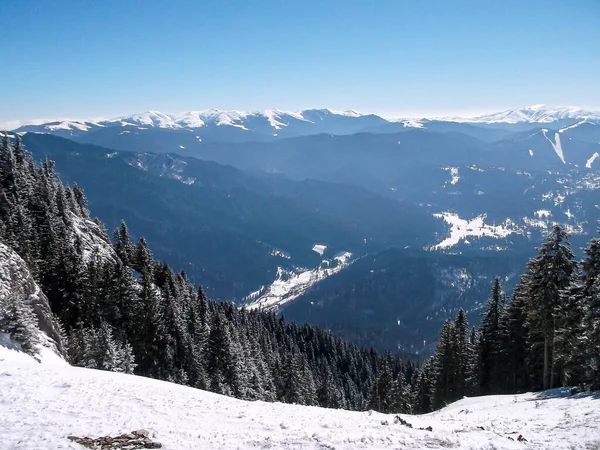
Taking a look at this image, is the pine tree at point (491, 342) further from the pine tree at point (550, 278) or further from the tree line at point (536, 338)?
the pine tree at point (550, 278)

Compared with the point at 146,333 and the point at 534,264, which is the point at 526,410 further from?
the point at 146,333

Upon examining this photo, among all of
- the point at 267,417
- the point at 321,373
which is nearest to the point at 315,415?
the point at 267,417

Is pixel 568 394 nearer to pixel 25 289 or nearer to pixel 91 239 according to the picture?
pixel 25 289

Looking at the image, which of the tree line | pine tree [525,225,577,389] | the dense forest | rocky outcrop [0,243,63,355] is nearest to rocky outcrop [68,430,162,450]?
the dense forest

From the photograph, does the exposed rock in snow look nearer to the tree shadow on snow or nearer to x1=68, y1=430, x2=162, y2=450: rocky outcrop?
x1=68, y1=430, x2=162, y2=450: rocky outcrop

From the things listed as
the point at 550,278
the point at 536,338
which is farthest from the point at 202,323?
the point at 550,278
